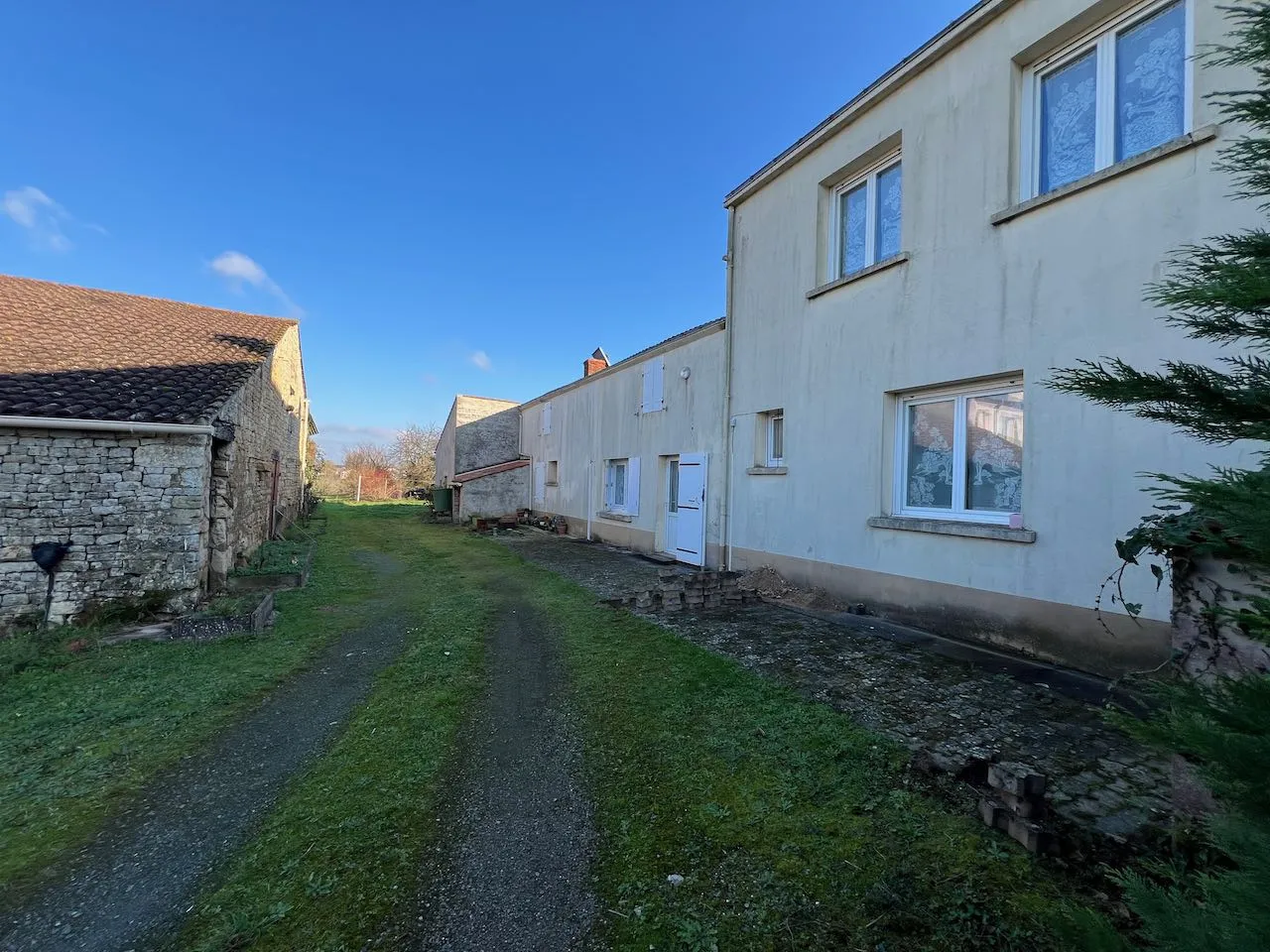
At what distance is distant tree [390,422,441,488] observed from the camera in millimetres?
39406

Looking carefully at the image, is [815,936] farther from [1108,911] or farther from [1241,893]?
[1241,893]

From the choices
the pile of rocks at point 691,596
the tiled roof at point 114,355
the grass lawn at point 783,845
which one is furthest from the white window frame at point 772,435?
the tiled roof at point 114,355

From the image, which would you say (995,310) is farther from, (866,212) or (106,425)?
(106,425)

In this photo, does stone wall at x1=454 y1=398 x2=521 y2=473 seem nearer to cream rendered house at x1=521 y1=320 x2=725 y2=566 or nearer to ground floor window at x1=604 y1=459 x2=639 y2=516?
cream rendered house at x1=521 y1=320 x2=725 y2=566

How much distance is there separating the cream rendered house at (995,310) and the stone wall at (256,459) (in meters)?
7.49

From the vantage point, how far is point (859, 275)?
6.48 metres

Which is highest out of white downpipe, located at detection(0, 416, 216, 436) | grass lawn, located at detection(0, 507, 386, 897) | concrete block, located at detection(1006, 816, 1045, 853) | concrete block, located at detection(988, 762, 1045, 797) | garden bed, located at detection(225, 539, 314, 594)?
white downpipe, located at detection(0, 416, 216, 436)

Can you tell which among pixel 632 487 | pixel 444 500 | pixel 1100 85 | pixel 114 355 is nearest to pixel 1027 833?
pixel 1100 85

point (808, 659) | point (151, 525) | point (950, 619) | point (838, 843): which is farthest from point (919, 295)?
point (151, 525)

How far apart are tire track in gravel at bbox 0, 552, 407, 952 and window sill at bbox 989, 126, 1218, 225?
6878 mm

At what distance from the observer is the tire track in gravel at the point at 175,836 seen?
206 centimetres

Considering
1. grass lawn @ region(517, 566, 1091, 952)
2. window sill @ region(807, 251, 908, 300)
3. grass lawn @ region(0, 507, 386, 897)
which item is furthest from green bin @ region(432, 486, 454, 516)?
grass lawn @ region(517, 566, 1091, 952)

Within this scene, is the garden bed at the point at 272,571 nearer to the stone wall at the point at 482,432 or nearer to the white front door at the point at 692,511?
the white front door at the point at 692,511

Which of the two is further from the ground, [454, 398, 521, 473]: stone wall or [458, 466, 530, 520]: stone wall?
[454, 398, 521, 473]: stone wall
